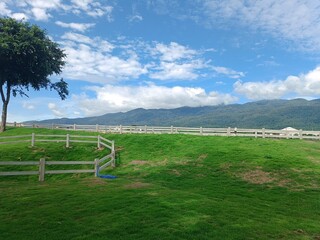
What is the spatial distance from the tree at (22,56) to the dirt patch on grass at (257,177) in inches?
1447

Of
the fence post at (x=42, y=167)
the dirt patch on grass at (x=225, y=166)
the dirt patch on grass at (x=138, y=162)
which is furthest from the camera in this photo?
the dirt patch on grass at (x=138, y=162)

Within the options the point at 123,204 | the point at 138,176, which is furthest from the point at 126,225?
the point at 138,176

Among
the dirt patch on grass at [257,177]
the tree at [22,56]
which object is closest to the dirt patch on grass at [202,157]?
the dirt patch on grass at [257,177]

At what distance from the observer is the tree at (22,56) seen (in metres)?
43.4

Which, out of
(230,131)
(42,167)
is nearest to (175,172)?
(42,167)

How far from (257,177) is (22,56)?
130 feet

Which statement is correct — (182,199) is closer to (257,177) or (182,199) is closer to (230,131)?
(257,177)

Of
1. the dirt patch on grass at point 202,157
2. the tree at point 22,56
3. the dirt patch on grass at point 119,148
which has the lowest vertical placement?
the dirt patch on grass at point 202,157

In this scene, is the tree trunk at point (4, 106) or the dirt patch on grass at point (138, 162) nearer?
the dirt patch on grass at point (138, 162)

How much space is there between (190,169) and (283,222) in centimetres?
1155

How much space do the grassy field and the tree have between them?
21531 mm

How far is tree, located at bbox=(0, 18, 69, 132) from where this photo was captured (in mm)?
43406

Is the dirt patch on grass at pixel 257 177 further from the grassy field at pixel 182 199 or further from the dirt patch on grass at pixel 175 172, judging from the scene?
the dirt patch on grass at pixel 175 172

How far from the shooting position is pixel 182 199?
13203mm
